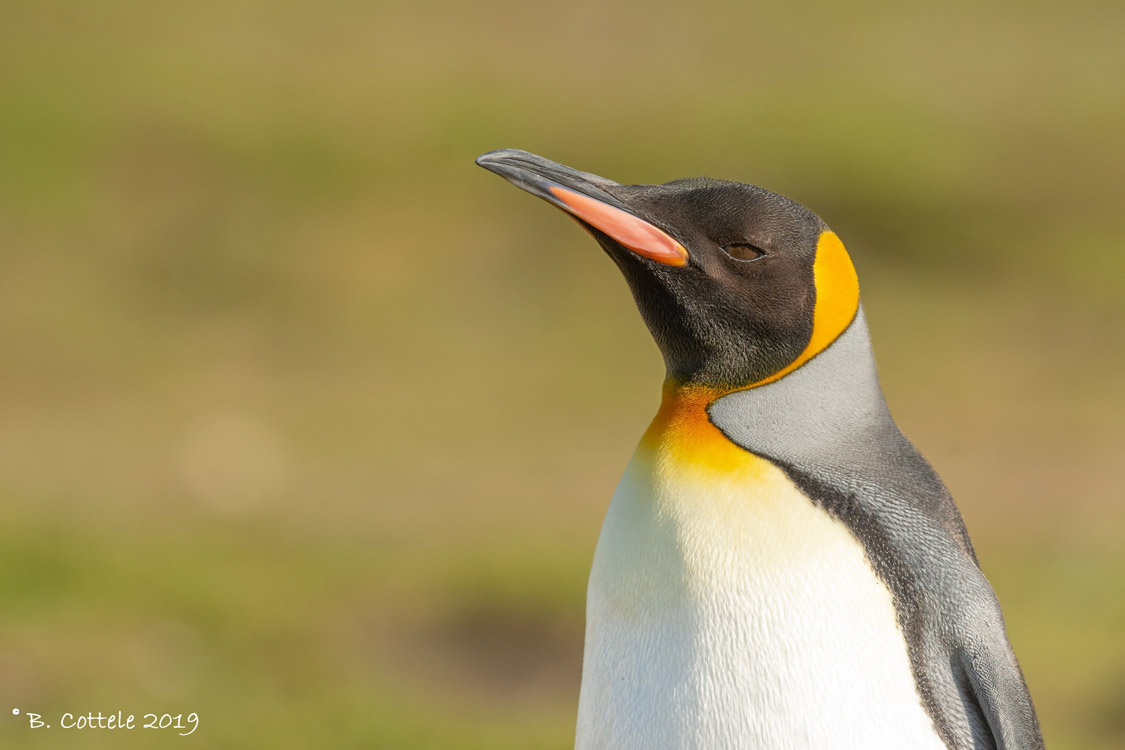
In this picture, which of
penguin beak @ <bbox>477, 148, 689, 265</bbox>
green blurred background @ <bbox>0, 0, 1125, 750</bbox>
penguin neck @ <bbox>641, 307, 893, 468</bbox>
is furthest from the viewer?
green blurred background @ <bbox>0, 0, 1125, 750</bbox>

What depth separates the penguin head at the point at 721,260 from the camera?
1753 millimetres

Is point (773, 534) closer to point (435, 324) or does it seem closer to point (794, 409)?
point (794, 409)

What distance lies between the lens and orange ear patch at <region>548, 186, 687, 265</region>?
1.73m

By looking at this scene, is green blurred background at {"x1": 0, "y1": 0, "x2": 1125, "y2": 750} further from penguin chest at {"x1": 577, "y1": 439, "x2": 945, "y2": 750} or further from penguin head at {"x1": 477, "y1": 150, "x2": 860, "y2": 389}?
penguin head at {"x1": 477, "y1": 150, "x2": 860, "y2": 389}

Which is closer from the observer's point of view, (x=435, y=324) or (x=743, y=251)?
(x=743, y=251)

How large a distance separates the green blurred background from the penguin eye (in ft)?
8.62

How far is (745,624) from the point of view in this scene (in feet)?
5.97

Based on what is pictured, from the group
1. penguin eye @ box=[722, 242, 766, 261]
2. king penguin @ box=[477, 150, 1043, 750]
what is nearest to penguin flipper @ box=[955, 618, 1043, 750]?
king penguin @ box=[477, 150, 1043, 750]

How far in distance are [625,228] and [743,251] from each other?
166 millimetres

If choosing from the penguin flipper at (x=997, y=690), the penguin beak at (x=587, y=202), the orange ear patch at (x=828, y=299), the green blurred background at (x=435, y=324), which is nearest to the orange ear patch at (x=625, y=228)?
the penguin beak at (x=587, y=202)

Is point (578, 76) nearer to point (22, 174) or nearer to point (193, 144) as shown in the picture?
point (193, 144)

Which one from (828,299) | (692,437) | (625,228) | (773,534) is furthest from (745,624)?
(625,228)

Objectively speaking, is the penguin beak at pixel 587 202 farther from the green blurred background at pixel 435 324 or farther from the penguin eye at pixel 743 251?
the green blurred background at pixel 435 324

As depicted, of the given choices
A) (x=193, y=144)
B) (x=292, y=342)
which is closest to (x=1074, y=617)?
(x=292, y=342)
